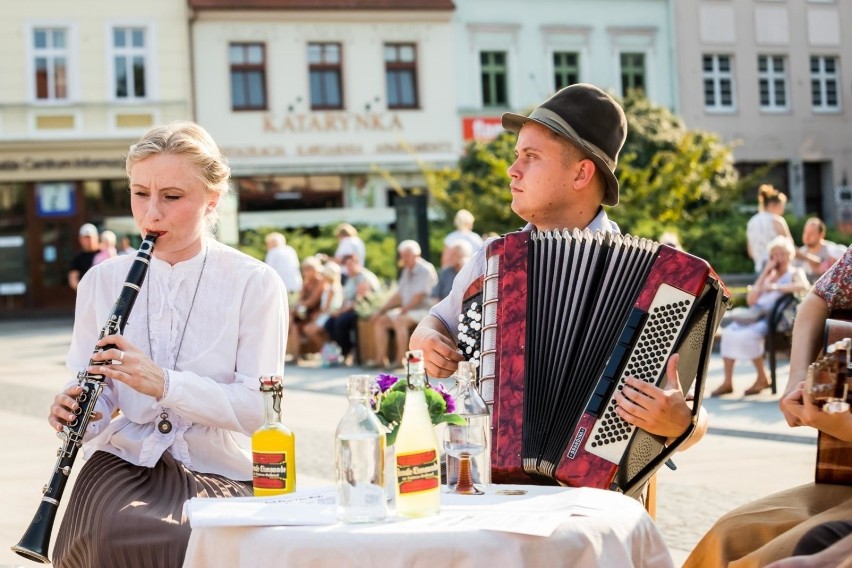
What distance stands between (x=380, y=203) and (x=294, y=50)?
435cm

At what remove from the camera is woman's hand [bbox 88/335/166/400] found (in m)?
3.94

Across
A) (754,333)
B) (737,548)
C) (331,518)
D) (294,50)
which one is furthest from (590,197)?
(294,50)

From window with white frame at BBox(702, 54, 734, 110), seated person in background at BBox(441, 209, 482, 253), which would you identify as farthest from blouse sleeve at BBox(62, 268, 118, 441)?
window with white frame at BBox(702, 54, 734, 110)

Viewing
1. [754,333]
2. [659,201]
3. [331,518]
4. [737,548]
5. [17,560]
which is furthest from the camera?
[659,201]

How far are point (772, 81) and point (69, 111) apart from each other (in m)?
18.8

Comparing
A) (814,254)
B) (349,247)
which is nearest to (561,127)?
(814,254)

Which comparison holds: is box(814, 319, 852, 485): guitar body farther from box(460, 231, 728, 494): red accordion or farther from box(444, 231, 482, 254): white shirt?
box(444, 231, 482, 254): white shirt

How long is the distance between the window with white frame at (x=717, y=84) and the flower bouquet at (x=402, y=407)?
114ft

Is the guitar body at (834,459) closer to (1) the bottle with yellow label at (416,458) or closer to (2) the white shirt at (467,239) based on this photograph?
(1) the bottle with yellow label at (416,458)

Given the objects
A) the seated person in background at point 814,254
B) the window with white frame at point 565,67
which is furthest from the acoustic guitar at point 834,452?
the window with white frame at point 565,67

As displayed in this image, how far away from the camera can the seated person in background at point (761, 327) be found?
12202 millimetres

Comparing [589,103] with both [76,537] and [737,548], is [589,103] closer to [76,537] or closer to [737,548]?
[737,548]

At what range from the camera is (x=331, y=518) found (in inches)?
122

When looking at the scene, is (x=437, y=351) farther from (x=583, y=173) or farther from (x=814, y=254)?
(x=814, y=254)
